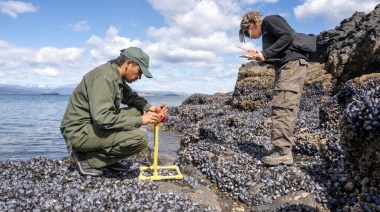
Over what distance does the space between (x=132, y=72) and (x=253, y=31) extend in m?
2.49

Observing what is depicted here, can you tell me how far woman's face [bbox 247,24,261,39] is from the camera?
6039 millimetres

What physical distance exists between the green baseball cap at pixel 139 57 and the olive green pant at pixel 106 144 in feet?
3.24

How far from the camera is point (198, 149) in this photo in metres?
7.78

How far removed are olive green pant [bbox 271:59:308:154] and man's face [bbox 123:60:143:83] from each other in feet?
8.66

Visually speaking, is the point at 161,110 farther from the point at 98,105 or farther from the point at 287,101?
the point at 287,101

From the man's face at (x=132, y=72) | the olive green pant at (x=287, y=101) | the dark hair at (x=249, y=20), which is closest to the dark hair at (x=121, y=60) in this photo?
the man's face at (x=132, y=72)

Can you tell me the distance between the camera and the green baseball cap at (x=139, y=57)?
16.3 feet

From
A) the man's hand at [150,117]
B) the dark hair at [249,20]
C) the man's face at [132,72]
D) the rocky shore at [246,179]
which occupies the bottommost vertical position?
the rocky shore at [246,179]

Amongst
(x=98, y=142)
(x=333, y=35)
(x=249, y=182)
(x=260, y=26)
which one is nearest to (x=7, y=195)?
(x=98, y=142)

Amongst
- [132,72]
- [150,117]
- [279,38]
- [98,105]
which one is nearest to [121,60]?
[132,72]

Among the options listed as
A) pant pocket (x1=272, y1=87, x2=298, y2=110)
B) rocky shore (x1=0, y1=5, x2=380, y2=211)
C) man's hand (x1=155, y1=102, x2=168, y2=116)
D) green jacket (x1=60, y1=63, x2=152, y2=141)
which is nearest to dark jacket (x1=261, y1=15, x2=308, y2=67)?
pant pocket (x1=272, y1=87, x2=298, y2=110)

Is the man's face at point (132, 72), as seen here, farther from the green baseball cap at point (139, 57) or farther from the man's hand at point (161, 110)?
the man's hand at point (161, 110)

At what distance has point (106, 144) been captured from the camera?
5.05 metres

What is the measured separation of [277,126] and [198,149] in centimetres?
239
